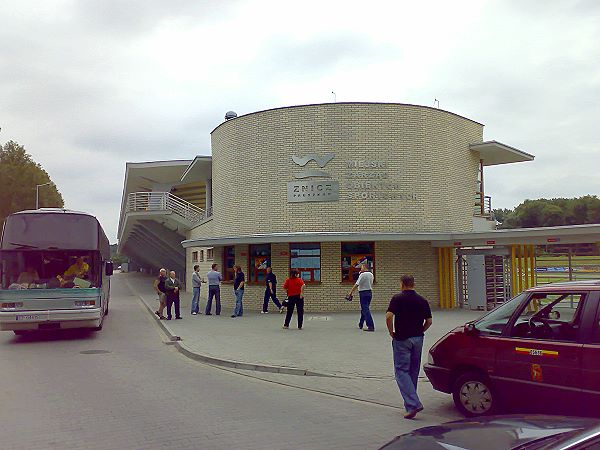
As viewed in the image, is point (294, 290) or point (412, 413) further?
point (294, 290)

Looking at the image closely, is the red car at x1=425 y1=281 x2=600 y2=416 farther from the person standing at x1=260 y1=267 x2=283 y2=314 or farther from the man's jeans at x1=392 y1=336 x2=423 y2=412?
the person standing at x1=260 y1=267 x2=283 y2=314

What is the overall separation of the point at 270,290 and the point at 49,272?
719 cm

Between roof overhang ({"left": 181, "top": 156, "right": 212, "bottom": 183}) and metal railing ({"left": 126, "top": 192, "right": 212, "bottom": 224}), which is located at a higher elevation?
roof overhang ({"left": 181, "top": 156, "right": 212, "bottom": 183})

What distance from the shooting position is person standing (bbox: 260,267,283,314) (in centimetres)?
1802

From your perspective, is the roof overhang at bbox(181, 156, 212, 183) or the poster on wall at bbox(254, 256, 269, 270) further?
the roof overhang at bbox(181, 156, 212, 183)

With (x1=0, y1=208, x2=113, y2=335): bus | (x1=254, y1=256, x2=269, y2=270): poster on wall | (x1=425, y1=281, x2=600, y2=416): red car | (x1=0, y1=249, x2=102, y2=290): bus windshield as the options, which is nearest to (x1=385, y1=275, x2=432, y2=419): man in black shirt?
(x1=425, y1=281, x2=600, y2=416): red car

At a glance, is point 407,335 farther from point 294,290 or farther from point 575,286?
point 294,290

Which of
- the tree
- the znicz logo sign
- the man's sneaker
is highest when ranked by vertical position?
the tree

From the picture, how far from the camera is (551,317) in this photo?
5.91 meters

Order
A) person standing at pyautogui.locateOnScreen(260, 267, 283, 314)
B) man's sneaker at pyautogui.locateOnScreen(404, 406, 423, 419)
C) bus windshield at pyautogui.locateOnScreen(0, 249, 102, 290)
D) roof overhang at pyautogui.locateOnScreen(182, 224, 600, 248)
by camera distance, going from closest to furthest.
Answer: man's sneaker at pyautogui.locateOnScreen(404, 406, 423, 419) → bus windshield at pyautogui.locateOnScreen(0, 249, 102, 290) → roof overhang at pyautogui.locateOnScreen(182, 224, 600, 248) → person standing at pyautogui.locateOnScreen(260, 267, 283, 314)

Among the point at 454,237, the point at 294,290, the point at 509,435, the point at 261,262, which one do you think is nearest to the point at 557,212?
the point at 454,237

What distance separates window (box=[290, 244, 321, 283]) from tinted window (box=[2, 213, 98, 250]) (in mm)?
7363

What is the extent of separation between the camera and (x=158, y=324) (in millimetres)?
17344

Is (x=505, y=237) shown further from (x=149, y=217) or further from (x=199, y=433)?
(x=149, y=217)
